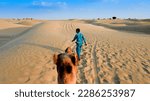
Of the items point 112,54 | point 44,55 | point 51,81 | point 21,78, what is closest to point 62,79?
point 51,81

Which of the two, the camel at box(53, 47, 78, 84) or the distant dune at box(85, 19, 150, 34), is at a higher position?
the camel at box(53, 47, 78, 84)

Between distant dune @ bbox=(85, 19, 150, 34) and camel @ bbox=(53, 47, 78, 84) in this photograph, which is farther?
distant dune @ bbox=(85, 19, 150, 34)

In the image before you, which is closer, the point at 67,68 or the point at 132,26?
the point at 67,68

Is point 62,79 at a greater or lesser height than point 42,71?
greater

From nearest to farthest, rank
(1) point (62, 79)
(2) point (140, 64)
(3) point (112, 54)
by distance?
(1) point (62, 79) < (2) point (140, 64) < (3) point (112, 54)

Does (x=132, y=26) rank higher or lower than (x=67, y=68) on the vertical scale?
lower

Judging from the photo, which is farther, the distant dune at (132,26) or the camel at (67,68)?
the distant dune at (132,26)

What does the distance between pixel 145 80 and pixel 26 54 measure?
690cm

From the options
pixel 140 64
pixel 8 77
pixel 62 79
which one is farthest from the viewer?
pixel 140 64

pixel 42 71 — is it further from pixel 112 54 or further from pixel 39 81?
pixel 112 54

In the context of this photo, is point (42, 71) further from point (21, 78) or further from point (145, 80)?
point (145, 80)

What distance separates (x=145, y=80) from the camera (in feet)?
29.0

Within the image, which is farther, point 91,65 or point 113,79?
point 91,65

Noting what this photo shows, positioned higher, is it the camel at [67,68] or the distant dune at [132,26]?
the camel at [67,68]
